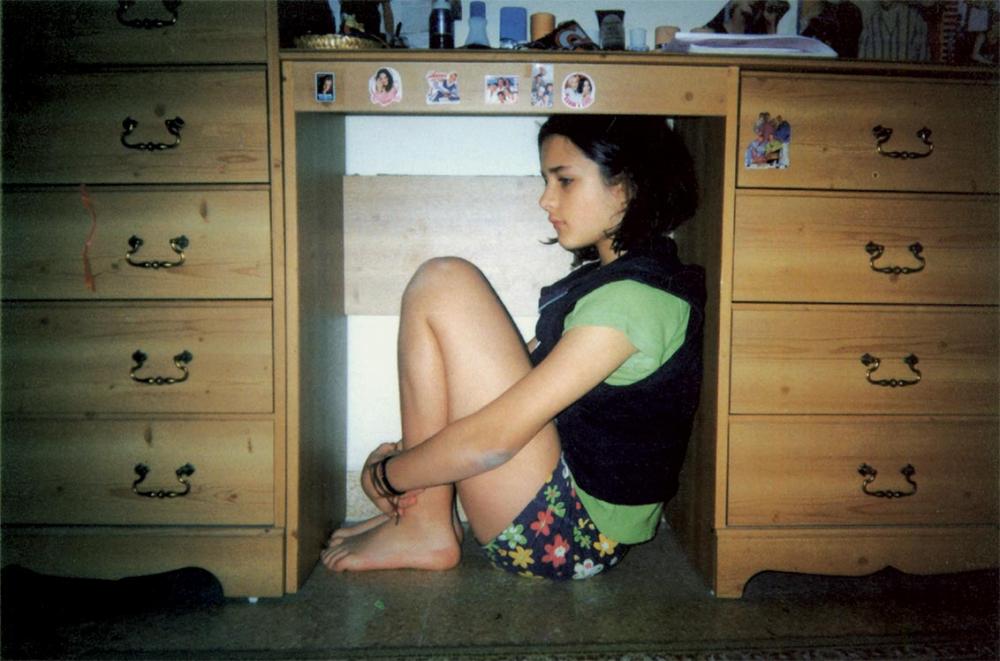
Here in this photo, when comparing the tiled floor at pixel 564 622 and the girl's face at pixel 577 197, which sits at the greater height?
the girl's face at pixel 577 197

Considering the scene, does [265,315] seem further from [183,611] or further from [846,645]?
[846,645]

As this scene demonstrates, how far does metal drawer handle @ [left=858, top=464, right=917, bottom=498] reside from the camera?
1.06 metres

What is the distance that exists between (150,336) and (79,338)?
0.13m

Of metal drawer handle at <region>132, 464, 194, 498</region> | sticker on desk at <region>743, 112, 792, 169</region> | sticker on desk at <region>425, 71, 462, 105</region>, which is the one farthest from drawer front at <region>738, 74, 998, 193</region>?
metal drawer handle at <region>132, 464, 194, 498</region>

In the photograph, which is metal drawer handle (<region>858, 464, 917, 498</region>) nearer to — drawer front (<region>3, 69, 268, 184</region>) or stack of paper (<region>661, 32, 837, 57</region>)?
→ stack of paper (<region>661, 32, 837, 57</region>)

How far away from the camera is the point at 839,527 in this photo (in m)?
1.07

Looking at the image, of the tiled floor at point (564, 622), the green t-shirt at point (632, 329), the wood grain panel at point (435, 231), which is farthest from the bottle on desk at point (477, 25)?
the tiled floor at point (564, 622)

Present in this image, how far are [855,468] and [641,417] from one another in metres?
0.44

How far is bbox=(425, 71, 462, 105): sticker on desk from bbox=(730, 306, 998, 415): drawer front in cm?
66

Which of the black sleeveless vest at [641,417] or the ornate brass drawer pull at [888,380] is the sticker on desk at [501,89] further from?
the ornate brass drawer pull at [888,380]

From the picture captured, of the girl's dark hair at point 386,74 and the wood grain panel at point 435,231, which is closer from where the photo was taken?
the girl's dark hair at point 386,74

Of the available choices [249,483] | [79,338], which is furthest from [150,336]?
[249,483]

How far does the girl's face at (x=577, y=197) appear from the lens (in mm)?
1020

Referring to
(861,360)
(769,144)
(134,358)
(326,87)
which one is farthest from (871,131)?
(134,358)
